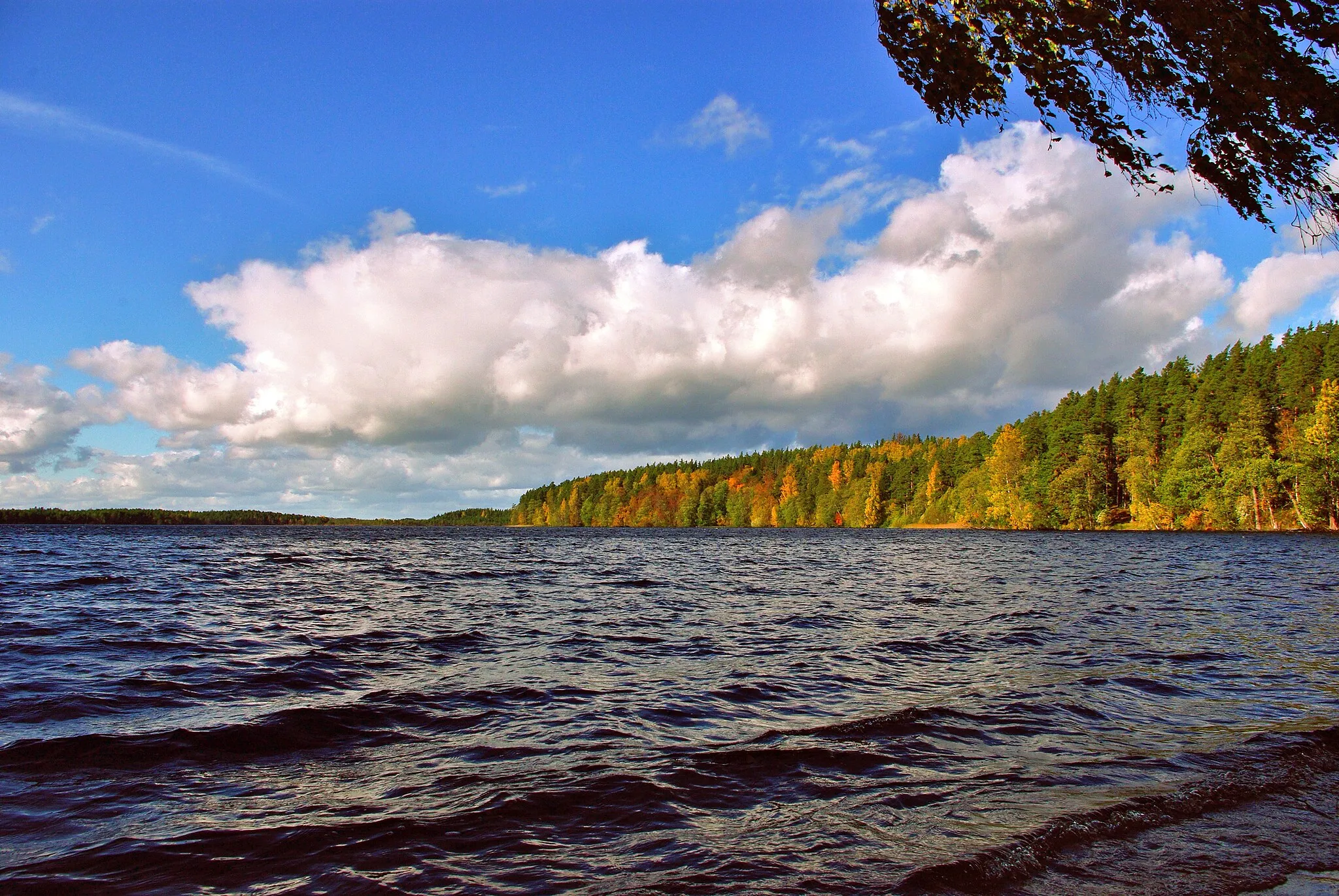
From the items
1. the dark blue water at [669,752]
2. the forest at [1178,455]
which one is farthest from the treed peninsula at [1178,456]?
the dark blue water at [669,752]

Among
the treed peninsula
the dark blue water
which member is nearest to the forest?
the treed peninsula

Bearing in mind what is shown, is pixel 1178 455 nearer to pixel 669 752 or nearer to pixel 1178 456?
pixel 1178 456

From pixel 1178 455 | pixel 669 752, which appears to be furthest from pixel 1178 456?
pixel 669 752

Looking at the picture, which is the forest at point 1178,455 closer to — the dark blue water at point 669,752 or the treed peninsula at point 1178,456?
the treed peninsula at point 1178,456

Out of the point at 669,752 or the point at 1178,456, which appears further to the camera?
the point at 1178,456

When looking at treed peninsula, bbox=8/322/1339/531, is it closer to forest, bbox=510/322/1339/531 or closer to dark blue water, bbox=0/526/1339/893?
forest, bbox=510/322/1339/531

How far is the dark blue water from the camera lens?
5703 millimetres

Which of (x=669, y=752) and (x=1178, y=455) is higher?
(x=1178, y=455)

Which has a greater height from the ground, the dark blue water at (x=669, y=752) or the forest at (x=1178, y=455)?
the forest at (x=1178, y=455)

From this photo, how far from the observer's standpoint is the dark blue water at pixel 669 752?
225 inches

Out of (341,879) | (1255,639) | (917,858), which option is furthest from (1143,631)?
(341,879)

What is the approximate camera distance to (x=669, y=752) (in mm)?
8523

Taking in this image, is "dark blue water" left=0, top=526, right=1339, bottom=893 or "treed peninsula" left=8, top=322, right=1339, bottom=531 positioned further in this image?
"treed peninsula" left=8, top=322, right=1339, bottom=531

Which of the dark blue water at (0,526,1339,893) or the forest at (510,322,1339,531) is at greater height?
the forest at (510,322,1339,531)
